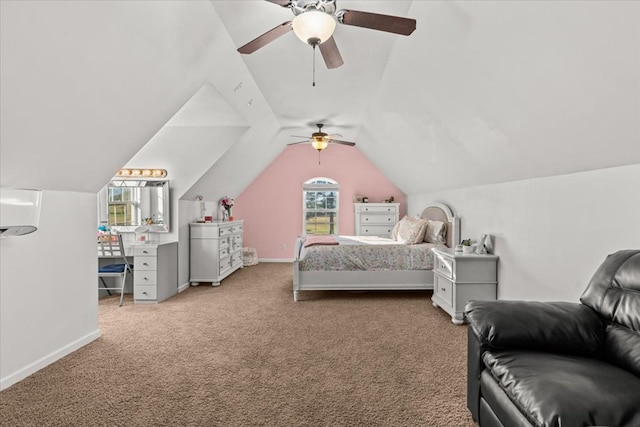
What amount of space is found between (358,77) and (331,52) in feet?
4.69

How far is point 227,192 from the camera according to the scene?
707cm

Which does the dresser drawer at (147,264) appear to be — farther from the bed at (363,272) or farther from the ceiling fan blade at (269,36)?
the ceiling fan blade at (269,36)

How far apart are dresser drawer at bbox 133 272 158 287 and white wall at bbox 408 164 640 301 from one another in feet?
13.3

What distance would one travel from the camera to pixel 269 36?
2373 mm

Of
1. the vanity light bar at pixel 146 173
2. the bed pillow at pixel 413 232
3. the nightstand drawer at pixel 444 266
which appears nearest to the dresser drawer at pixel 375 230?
the bed pillow at pixel 413 232

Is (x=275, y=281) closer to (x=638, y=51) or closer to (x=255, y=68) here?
(x=255, y=68)

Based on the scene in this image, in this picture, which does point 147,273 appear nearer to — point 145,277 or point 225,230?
point 145,277

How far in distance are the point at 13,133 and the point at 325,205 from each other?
20.4ft

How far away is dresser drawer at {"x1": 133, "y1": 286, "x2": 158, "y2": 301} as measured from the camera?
184 inches

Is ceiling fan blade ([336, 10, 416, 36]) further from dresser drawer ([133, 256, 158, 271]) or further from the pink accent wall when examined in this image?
the pink accent wall

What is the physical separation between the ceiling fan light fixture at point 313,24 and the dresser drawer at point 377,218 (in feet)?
18.5

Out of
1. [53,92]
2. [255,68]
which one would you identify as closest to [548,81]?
[255,68]

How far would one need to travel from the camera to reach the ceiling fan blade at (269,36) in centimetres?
229

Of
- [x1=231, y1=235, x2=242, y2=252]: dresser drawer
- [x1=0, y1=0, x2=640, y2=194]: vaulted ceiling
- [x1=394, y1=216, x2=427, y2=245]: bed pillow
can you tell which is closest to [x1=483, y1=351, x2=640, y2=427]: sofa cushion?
[x1=0, y1=0, x2=640, y2=194]: vaulted ceiling
